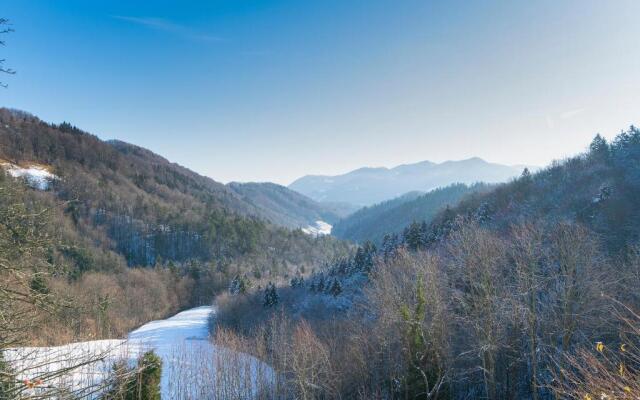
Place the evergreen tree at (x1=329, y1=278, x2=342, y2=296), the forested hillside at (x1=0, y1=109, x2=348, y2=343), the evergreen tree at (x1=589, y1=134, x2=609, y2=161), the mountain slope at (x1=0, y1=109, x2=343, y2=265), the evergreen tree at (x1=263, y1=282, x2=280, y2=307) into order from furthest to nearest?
the mountain slope at (x1=0, y1=109, x2=343, y2=265) → the forested hillside at (x1=0, y1=109, x2=348, y2=343) → the evergreen tree at (x1=589, y1=134, x2=609, y2=161) → the evergreen tree at (x1=263, y1=282, x2=280, y2=307) → the evergreen tree at (x1=329, y1=278, x2=342, y2=296)

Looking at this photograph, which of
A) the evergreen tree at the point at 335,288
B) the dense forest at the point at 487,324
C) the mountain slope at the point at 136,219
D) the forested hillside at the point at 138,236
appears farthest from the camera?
the mountain slope at the point at 136,219

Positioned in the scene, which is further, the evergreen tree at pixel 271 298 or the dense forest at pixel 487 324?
the evergreen tree at pixel 271 298

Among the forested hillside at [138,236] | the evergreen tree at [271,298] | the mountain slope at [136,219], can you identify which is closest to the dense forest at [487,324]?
the evergreen tree at [271,298]

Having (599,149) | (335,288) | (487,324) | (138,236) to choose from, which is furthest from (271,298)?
(138,236)

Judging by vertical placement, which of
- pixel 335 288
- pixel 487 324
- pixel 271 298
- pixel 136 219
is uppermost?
pixel 136 219

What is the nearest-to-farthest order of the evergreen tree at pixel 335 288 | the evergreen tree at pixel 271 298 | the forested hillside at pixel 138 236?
1. the evergreen tree at pixel 335 288
2. the evergreen tree at pixel 271 298
3. the forested hillside at pixel 138 236

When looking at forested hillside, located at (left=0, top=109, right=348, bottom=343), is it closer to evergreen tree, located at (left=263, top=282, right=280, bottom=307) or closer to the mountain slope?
the mountain slope

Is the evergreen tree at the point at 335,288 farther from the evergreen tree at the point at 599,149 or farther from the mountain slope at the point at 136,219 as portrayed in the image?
the mountain slope at the point at 136,219

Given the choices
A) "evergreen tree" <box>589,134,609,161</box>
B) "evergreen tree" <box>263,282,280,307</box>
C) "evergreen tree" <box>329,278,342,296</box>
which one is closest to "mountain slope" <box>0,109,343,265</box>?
"evergreen tree" <box>263,282,280,307</box>

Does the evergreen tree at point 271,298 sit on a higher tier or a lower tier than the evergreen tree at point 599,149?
lower

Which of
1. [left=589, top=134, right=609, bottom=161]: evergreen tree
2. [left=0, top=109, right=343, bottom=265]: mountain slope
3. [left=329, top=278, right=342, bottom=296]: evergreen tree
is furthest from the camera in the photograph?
[left=0, top=109, right=343, bottom=265]: mountain slope

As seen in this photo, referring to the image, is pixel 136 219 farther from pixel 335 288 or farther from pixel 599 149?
pixel 599 149
